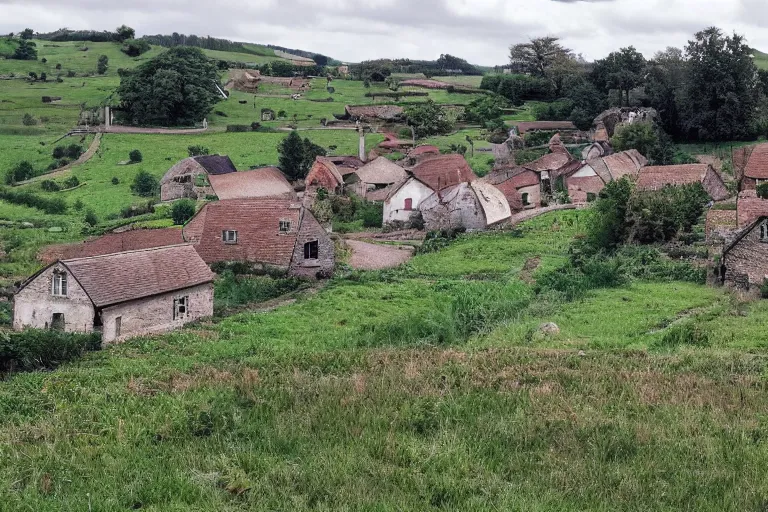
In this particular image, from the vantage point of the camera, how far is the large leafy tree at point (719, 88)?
2685 inches

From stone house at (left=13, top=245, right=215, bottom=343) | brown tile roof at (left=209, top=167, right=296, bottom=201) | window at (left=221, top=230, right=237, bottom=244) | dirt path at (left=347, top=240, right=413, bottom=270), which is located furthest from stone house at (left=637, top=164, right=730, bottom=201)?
stone house at (left=13, top=245, right=215, bottom=343)

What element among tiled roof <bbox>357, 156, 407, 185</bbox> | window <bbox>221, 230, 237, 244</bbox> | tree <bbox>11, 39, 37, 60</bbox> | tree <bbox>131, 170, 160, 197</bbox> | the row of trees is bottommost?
window <bbox>221, 230, 237, 244</bbox>

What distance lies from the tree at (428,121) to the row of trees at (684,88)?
12.3m

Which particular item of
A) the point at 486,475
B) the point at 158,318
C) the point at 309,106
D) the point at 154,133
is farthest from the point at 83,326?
the point at 309,106

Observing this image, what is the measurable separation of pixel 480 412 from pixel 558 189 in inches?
1916

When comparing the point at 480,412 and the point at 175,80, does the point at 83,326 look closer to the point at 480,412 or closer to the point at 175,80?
the point at 480,412

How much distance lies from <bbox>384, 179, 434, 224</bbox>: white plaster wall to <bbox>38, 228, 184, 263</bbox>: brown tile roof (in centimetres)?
1714

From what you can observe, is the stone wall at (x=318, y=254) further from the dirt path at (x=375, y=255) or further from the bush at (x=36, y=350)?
the bush at (x=36, y=350)

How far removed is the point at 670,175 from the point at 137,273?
38.3 meters

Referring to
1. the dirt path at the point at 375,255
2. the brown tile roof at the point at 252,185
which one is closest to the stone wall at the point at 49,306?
the dirt path at the point at 375,255

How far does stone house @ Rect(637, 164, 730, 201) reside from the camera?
52.2 m

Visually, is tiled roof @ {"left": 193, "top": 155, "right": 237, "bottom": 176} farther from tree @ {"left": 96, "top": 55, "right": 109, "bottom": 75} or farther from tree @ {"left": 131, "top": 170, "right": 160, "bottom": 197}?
tree @ {"left": 96, "top": 55, "right": 109, "bottom": 75}

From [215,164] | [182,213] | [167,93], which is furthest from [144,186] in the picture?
[167,93]

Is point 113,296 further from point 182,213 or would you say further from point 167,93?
point 167,93
